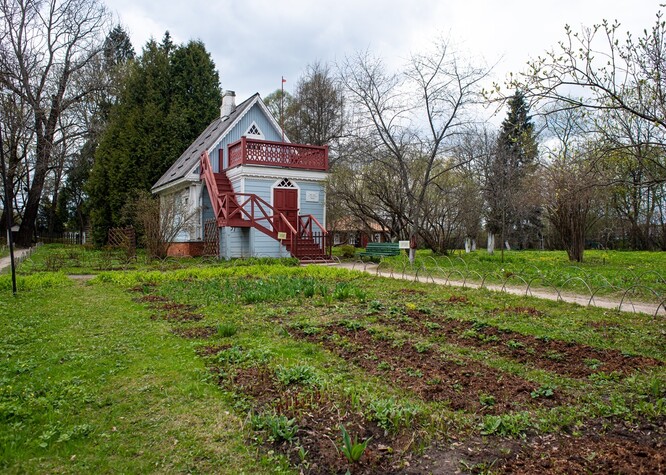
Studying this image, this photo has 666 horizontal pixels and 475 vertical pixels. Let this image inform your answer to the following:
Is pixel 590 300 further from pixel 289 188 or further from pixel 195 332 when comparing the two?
pixel 289 188

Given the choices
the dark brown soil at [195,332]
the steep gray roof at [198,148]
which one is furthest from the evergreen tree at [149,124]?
the dark brown soil at [195,332]

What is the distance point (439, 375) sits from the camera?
4328 mm

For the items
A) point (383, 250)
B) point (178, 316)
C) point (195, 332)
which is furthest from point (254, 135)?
point (195, 332)

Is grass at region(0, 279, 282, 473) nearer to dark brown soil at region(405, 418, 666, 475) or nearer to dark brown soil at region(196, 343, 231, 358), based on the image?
dark brown soil at region(196, 343, 231, 358)

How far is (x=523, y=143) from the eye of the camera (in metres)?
6.95

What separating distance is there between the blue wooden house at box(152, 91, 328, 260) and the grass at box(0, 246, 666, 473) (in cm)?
1013

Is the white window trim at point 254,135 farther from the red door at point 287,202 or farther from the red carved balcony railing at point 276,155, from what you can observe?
the red door at point 287,202

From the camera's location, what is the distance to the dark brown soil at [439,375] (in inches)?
146

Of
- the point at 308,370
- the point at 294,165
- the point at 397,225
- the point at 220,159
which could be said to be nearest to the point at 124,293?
the point at 308,370

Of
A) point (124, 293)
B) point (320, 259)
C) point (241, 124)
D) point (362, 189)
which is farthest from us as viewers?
point (241, 124)

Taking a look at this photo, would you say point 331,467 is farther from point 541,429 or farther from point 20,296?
point 20,296

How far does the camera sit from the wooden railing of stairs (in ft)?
58.5

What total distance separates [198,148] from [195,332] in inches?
815

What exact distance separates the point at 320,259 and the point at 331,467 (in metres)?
15.5
